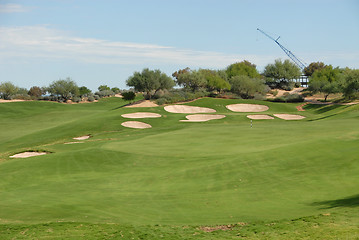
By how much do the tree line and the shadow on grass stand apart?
62398 mm

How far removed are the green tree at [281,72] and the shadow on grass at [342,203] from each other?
113 meters

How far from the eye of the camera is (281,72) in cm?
12362

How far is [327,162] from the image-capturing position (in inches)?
839

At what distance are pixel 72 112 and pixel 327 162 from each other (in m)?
65.6

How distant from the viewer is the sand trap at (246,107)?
75875mm

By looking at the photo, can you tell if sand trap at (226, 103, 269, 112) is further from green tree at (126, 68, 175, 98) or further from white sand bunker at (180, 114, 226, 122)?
green tree at (126, 68, 175, 98)

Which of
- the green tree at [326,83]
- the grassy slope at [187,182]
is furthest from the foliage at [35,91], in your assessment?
the grassy slope at [187,182]

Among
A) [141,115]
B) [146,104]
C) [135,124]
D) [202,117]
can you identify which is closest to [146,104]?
[146,104]

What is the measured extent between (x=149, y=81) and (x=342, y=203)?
240ft

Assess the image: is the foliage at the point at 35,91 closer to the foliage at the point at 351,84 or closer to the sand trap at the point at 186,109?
the sand trap at the point at 186,109

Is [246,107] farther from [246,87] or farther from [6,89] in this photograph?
[6,89]

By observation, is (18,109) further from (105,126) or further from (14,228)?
(14,228)

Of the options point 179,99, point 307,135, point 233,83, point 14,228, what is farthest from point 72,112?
point 14,228

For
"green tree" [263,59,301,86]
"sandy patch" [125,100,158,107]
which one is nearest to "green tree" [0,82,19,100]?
"sandy patch" [125,100,158,107]
